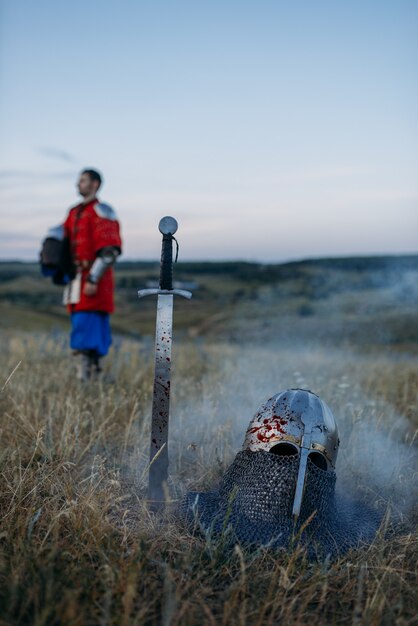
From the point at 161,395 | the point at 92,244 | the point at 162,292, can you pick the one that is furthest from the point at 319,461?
the point at 92,244

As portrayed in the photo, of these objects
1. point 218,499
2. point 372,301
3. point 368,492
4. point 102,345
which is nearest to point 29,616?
point 218,499

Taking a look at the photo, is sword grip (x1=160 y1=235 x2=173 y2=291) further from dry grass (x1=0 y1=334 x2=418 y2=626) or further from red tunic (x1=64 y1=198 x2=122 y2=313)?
red tunic (x1=64 y1=198 x2=122 y2=313)

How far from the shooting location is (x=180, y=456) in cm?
429

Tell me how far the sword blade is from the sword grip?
0.25ft

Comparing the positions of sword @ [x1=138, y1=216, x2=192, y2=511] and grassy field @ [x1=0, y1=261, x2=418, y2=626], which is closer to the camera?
grassy field @ [x1=0, y1=261, x2=418, y2=626]

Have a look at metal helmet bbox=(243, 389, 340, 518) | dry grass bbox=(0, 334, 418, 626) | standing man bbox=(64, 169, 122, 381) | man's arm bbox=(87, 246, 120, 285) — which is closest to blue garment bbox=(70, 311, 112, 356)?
standing man bbox=(64, 169, 122, 381)

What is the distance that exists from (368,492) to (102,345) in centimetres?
368

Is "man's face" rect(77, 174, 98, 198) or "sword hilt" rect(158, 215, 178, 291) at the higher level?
"man's face" rect(77, 174, 98, 198)

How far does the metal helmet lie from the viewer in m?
3.44

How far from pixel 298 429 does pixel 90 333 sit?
3.84 meters

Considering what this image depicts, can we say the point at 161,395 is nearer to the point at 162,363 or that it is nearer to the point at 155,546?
the point at 162,363

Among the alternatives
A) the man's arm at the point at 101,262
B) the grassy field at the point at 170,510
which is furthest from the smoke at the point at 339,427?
the man's arm at the point at 101,262

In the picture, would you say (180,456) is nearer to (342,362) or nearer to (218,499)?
(218,499)

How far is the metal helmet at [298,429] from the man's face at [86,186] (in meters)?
4.24
